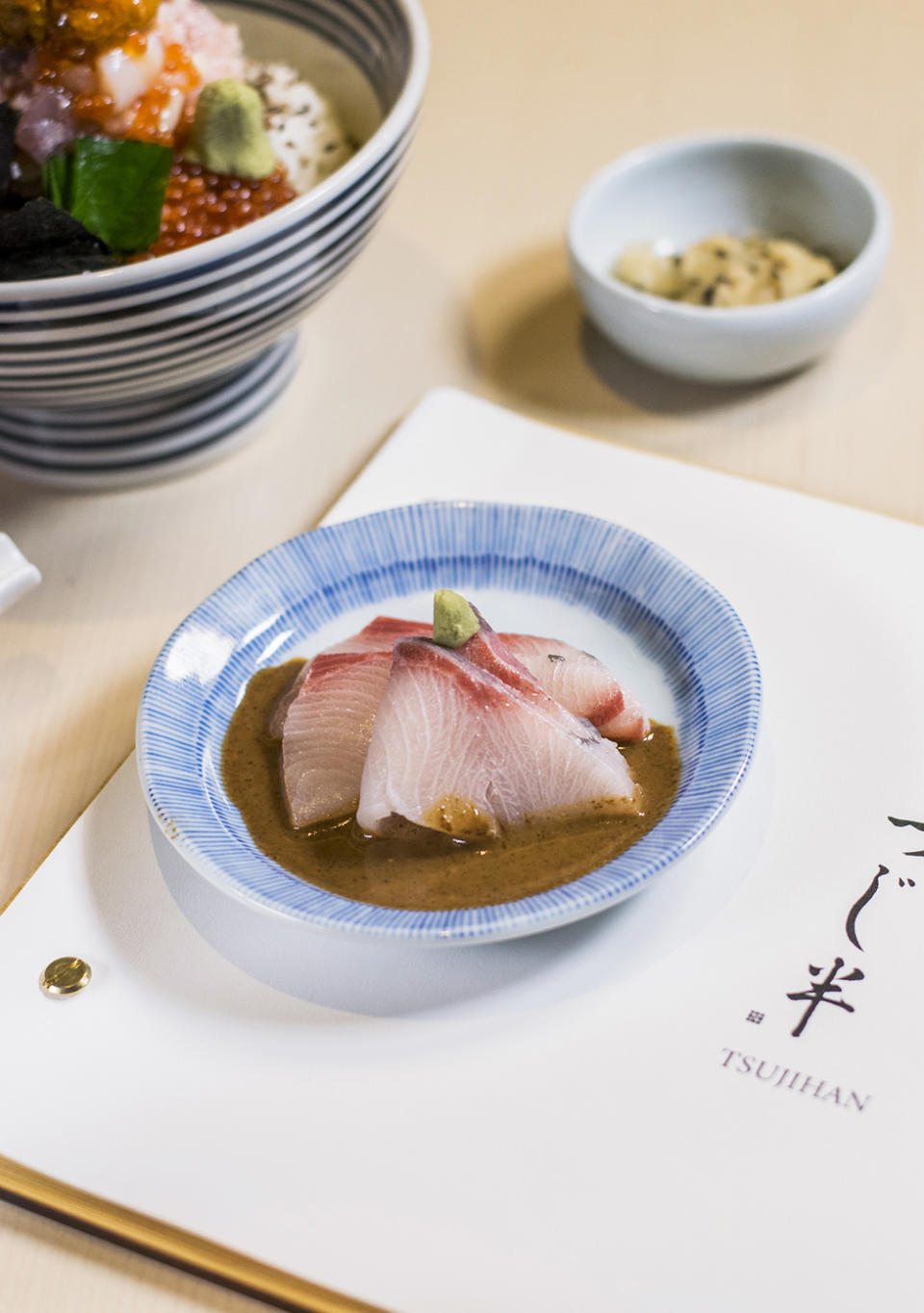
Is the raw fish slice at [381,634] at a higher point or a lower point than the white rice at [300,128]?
lower

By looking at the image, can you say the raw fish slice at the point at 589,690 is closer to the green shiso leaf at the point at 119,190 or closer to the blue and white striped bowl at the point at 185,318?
the blue and white striped bowl at the point at 185,318

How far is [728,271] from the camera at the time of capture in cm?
141

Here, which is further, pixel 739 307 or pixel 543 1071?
pixel 739 307

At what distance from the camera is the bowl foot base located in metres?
1.31

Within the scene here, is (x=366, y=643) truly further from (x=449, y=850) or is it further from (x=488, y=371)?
(x=488, y=371)

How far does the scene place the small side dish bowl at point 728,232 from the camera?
1316 mm

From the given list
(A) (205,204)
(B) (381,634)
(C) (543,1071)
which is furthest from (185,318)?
(C) (543,1071)

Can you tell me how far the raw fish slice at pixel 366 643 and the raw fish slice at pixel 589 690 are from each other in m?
0.10

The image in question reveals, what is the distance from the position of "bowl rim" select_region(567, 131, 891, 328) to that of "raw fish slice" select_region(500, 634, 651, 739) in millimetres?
522

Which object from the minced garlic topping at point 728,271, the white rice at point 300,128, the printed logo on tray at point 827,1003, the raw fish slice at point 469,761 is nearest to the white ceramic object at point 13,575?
the raw fish slice at point 469,761

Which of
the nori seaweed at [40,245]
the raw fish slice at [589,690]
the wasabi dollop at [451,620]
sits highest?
the nori seaweed at [40,245]

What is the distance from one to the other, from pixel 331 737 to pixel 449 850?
5.0 inches

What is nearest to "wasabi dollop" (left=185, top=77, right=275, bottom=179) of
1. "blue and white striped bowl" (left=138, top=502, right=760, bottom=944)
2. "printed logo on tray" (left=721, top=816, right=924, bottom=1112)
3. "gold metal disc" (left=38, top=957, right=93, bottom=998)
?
"blue and white striped bowl" (left=138, top=502, right=760, bottom=944)

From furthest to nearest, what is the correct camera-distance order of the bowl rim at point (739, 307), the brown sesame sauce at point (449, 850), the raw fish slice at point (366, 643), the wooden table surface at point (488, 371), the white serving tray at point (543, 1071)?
the bowl rim at point (739, 307), the wooden table surface at point (488, 371), the raw fish slice at point (366, 643), the brown sesame sauce at point (449, 850), the white serving tray at point (543, 1071)
